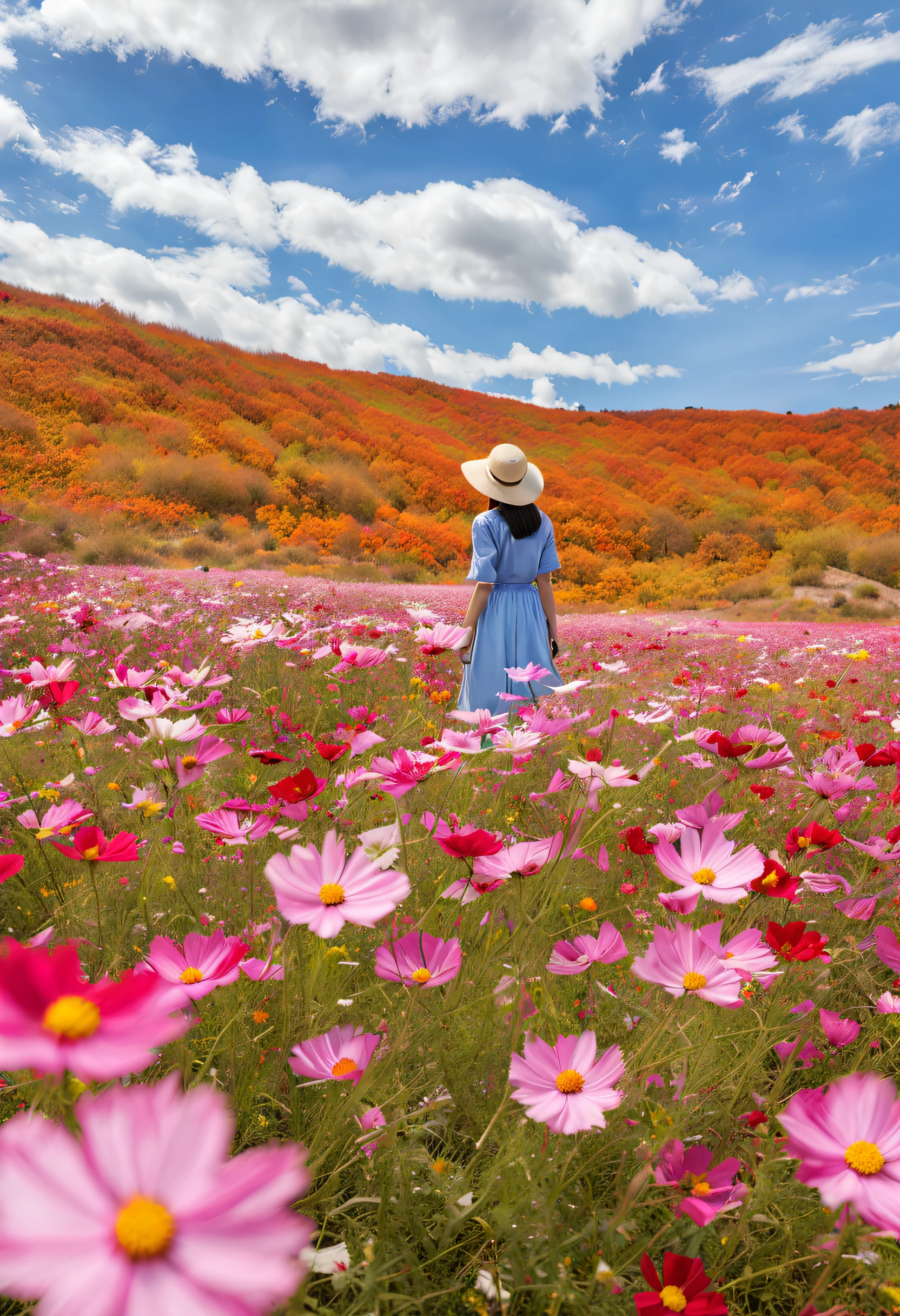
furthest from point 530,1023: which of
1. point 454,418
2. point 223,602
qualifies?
point 454,418

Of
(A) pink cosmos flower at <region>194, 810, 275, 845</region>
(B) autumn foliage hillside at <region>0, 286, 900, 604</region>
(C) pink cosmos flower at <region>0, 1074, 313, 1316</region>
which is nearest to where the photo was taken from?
(C) pink cosmos flower at <region>0, 1074, 313, 1316</region>

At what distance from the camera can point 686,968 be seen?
0.88 metres

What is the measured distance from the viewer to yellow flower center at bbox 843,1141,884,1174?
0.60 m

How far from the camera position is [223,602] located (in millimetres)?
5691

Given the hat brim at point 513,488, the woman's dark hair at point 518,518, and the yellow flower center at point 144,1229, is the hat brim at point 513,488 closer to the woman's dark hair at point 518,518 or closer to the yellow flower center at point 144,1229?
the woman's dark hair at point 518,518

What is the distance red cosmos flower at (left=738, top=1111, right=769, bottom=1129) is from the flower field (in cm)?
2

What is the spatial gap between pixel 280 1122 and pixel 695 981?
765mm

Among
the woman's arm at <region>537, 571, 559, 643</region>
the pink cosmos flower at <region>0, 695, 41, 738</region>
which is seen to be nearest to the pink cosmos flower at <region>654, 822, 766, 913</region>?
the pink cosmos flower at <region>0, 695, 41, 738</region>

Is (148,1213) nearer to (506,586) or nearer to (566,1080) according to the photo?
(566,1080)

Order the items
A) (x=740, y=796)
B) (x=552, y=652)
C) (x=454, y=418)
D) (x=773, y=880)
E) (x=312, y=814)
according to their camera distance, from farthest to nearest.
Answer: (x=454, y=418) < (x=552, y=652) < (x=740, y=796) < (x=312, y=814) < (x=773, y=880)

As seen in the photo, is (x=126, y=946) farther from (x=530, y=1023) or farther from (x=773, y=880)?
(x=773, y=880)

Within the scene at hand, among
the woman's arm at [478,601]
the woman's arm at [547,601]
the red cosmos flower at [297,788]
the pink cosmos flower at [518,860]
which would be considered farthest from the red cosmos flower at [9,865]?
the woman's arm at [547,601]

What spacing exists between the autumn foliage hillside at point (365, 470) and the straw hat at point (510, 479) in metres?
10.7

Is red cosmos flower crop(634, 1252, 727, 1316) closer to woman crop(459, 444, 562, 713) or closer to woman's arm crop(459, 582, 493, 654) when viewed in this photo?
woman crop(459, 444, 562, 713)
